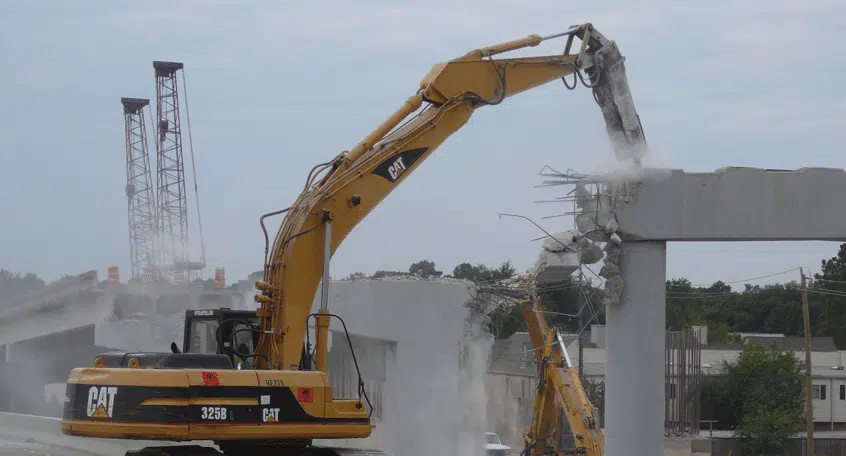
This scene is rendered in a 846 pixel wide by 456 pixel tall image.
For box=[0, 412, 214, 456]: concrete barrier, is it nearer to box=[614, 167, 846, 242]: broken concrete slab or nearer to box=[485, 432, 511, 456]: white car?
box=[485, 432, 511, 456]: white car

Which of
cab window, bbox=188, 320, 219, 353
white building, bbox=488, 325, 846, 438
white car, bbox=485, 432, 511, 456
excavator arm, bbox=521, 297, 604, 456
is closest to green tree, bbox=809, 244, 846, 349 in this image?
white building, bbox=488, 325, 846, 438

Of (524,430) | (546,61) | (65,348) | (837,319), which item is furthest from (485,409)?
(837,319)

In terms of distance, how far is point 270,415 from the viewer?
12.7 m

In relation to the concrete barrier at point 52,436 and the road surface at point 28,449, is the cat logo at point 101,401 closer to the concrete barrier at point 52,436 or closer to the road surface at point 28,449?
the concrete barrier at point 52,436

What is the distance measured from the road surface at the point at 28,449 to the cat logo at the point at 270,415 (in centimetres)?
1406

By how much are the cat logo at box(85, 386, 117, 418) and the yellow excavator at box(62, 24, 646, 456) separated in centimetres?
1

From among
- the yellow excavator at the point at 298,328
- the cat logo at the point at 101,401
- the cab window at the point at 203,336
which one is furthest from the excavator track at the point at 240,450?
the cab window at the point at 203,336

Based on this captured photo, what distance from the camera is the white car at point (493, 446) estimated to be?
81.2 feet

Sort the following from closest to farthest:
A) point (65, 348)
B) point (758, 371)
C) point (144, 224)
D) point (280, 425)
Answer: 1. point (280, 425)
2. point (758, 371)
3. point (65, 348)
4. point (144, 224)

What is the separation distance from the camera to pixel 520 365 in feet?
97.5

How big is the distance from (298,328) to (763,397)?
120 ft

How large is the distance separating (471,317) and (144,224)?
43129 mm

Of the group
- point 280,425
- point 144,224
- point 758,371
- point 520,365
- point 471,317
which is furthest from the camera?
point 144,224

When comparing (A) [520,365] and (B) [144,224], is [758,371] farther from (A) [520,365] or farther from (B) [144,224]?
(B) [144,224]
